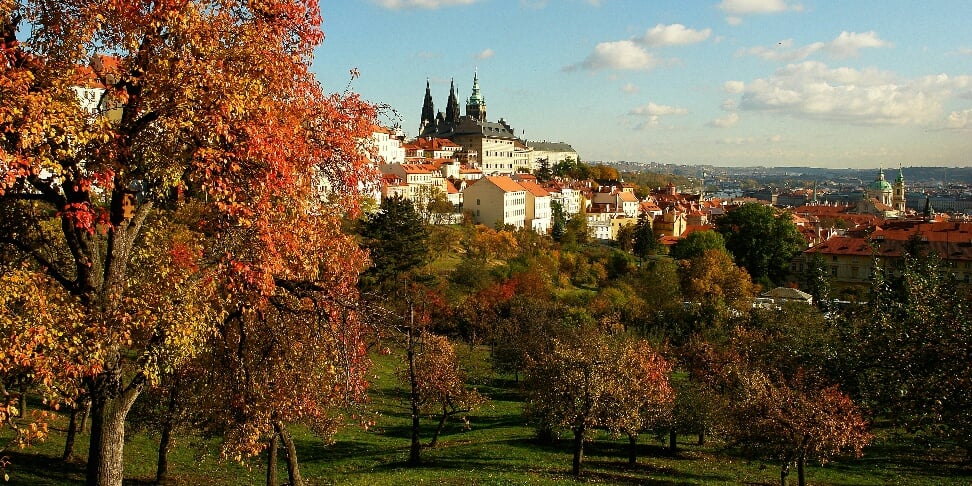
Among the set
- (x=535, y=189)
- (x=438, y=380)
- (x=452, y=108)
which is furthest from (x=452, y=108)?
(x=438, y=380)

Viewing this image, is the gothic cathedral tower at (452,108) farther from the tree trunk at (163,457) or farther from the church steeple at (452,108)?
the tree trunk at (163,457)

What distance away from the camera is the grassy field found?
64.3 ft

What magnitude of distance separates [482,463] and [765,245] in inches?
2816

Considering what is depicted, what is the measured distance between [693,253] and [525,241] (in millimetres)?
19523

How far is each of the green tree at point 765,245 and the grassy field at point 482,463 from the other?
5480cm

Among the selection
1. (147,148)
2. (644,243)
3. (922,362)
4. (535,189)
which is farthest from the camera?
(535,189)

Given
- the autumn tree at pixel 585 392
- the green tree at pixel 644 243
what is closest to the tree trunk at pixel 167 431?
the autumn tree at pixel 585 392

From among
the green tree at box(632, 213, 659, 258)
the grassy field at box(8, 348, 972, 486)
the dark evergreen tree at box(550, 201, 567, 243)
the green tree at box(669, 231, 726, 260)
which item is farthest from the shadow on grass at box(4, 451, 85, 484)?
the dark evergreen tree at box(550, 201, 567, 243)

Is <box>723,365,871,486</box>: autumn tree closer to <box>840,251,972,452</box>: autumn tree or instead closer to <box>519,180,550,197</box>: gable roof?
<box>840,251,972,452</box>: autumn tree

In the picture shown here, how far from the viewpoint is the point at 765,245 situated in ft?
284

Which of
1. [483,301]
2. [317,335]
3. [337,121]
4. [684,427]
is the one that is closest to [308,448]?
[684,427]

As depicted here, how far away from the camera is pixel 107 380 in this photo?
28.5 ft

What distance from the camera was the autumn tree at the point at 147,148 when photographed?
26.4ft

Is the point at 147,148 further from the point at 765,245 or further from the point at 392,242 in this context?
the point at 765,245
